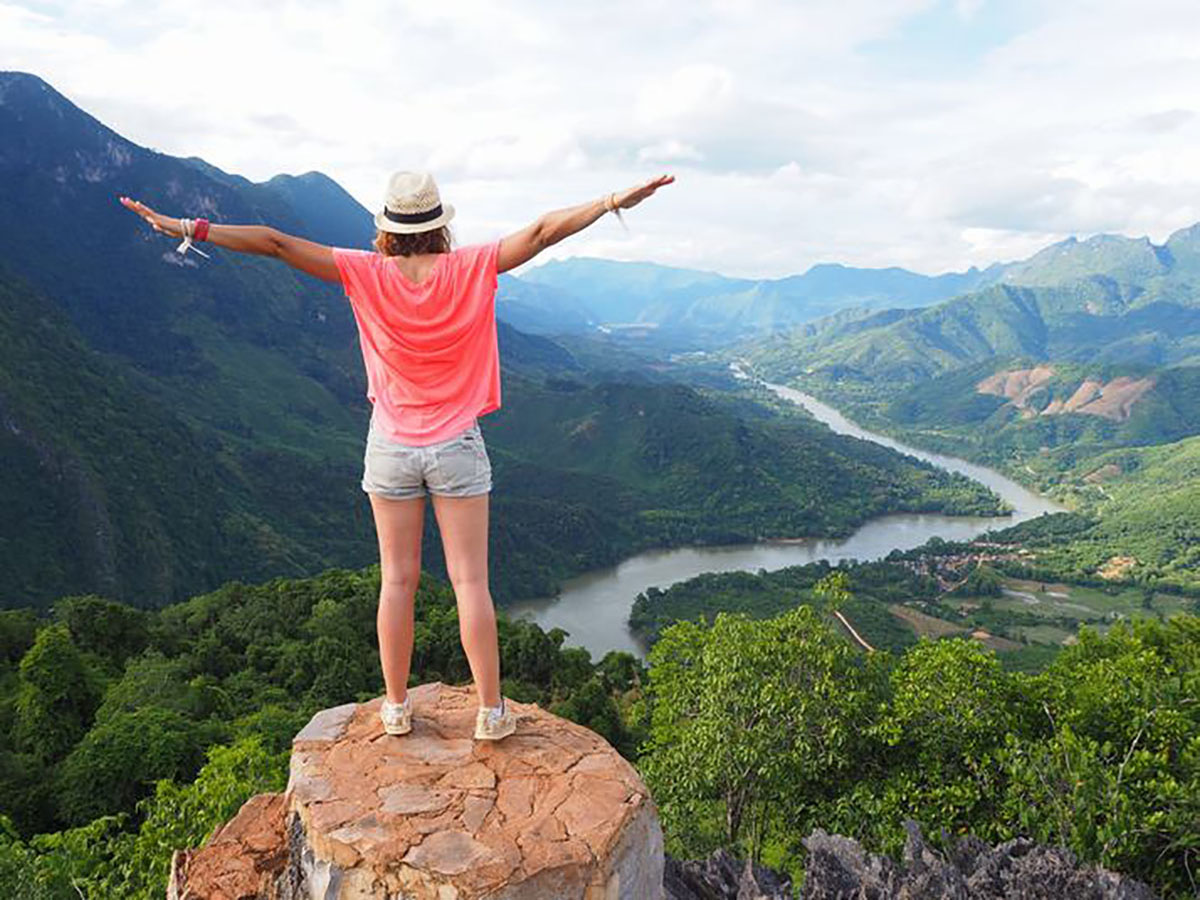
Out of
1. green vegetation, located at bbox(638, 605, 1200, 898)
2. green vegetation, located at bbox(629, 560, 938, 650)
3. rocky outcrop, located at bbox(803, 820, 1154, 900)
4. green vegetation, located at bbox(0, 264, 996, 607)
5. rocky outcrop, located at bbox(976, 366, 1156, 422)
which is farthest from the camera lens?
rocky outcrop, located at bbox(976, 366, 1156, 422)

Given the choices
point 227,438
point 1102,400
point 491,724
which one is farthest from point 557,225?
point 1102,400

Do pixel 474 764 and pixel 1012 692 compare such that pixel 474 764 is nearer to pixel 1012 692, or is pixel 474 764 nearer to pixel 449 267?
pixel 449 267

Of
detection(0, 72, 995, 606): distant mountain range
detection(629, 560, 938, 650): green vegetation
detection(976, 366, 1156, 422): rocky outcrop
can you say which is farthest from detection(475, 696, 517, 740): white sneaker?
detection(976, 366, 1156, 422): rocky outcrop

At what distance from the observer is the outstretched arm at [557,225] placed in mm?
4547

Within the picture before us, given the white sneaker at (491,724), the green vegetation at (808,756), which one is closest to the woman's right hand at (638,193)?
the white sneaker at (491,724)

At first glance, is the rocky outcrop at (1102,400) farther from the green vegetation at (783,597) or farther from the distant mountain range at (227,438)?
the green vegetation at (783,597)

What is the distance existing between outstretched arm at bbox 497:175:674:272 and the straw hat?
0.54 m

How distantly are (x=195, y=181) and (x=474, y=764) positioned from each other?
187m

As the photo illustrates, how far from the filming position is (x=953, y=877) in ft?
27.2

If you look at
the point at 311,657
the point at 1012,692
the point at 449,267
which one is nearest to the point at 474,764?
the point at 449,267

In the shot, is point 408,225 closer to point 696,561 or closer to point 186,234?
point 186,234

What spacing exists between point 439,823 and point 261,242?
3986mm

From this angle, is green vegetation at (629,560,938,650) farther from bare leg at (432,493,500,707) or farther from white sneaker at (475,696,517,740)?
bare leg at (432,493,500,707)

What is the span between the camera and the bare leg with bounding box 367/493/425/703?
18.0ft
